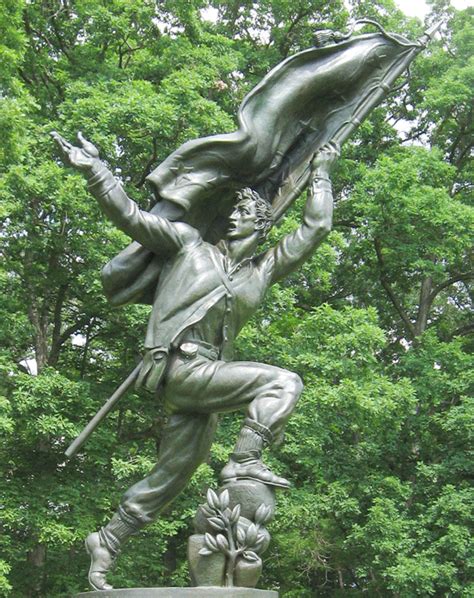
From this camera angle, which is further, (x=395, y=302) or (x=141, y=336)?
(x=395, y=302)

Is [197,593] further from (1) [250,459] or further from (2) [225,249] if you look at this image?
(2) [225,249]

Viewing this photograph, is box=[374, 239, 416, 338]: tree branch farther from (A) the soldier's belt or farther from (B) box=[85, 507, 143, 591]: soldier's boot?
(B) box=[85, 507, 143, 591]: soldier's boot

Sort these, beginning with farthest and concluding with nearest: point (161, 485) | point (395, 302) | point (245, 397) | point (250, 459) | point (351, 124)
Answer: point (395, 302) → point (351, 124) → point (161, 485) → point (245, 397) → point (250, 459)

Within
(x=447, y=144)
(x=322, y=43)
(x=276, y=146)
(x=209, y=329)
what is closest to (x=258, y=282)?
(x=209, y=329)

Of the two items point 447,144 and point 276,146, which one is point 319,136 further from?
point 447,144

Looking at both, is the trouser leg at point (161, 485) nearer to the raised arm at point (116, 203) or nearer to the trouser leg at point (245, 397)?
the trouser leg at point (245, 397)

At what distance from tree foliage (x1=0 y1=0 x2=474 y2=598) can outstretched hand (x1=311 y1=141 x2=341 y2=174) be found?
6257mm

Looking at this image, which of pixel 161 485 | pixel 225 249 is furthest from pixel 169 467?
pixel 225 249

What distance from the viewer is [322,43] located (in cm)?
566

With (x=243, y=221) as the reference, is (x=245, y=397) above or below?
below

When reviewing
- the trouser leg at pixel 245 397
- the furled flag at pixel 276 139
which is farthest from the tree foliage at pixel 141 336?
the trouser leg at pixel 245 397

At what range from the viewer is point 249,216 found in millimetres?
5250

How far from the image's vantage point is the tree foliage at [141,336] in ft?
42.5

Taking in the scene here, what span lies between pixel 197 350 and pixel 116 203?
0.90m
